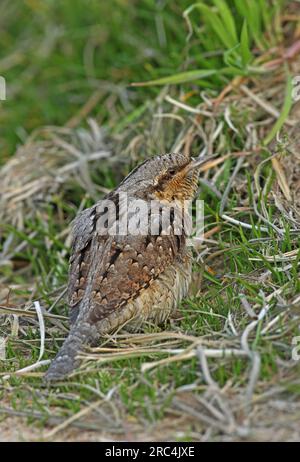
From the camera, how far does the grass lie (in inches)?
A: 125

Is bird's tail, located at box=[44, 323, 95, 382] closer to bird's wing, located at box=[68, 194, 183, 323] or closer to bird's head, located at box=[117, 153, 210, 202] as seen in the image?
bird's wing, located at box=[68, 194, 183, 323]

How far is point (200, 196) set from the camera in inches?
198

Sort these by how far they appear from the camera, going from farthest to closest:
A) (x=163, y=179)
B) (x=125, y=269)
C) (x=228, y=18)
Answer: (x=228, y=18) < (x=163, y=179) < (x=125, y=269)

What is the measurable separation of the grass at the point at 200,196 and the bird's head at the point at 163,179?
14.7 inches

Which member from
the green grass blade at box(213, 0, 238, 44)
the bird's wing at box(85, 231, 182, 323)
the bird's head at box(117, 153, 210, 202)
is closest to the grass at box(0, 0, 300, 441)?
the green grass blade at box(213, 0, 238, 44)

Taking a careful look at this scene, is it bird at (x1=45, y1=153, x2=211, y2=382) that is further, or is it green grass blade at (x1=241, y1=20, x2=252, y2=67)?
green grass blade at (x1=241, y1=20, x2=252, y2=67)

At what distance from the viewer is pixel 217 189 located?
16.3 ft

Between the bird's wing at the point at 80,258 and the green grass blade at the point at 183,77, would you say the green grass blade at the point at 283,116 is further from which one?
the bird's wing at the point at 80,258

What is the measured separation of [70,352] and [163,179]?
1.22 meters

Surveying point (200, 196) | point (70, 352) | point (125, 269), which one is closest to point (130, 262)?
point (125, 269)

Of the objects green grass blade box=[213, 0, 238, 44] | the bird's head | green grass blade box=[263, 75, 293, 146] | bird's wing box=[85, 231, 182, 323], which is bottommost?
bird's wing box=[85, 231, 182, 323]

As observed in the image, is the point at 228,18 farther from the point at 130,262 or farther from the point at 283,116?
the point at 130,262

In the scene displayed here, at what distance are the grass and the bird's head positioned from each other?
374 millimetres
